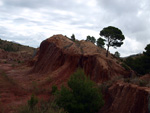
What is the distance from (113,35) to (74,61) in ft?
46.5

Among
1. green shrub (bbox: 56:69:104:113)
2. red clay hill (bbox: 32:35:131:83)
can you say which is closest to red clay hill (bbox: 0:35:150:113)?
red clay hill (bbox: 32:35:131:83)

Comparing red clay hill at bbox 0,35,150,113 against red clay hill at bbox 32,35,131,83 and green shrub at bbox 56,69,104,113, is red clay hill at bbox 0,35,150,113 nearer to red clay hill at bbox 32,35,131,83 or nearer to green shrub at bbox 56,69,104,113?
red clay hill at bbox 32,35,131,83

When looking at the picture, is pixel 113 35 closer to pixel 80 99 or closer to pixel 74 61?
pixel 74 61

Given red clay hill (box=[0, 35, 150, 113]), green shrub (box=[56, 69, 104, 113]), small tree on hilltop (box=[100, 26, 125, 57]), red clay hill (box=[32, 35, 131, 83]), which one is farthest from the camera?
small tree on hilltop (box=[100, 26, 125, 57])

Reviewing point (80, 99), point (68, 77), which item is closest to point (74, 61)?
point (68, 77)

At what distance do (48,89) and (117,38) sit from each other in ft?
67.4

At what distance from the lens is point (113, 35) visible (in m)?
37.3

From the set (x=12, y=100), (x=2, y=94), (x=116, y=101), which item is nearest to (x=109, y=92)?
(x=116, y=101)

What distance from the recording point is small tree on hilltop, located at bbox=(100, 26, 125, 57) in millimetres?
37062

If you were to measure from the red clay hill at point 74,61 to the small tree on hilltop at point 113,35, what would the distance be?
29.7 feet

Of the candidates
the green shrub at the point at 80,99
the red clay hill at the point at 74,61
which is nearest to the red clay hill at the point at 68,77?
the red clay hill at the point at 74,61

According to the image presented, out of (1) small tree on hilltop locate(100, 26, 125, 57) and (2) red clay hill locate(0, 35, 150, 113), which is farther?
(1) small tree on hilltop locate(100, 26, 125, 57)

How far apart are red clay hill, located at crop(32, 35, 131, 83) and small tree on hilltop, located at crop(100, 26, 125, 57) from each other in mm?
9053

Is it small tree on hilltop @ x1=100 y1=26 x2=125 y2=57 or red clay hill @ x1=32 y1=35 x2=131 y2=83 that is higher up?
small tree on hilltop @ x1=100 y1=26 x2=125 y2=57
